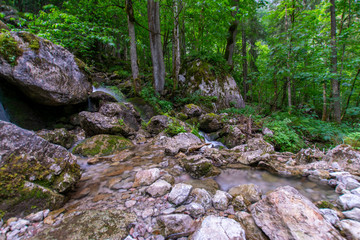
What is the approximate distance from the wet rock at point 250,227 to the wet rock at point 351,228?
78 centimetres

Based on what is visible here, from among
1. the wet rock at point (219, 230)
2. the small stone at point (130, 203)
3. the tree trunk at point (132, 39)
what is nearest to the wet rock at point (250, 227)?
the wet rock at point (219, 230)

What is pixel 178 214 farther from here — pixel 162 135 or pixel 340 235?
pixel 162 135

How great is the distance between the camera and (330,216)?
5.79 feet

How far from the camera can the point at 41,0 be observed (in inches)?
675

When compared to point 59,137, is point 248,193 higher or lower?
lower

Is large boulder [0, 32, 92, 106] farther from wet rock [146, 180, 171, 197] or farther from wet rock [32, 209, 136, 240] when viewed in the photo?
wet rock [146, 180, 171, 197]

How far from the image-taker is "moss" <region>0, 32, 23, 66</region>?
465 cm

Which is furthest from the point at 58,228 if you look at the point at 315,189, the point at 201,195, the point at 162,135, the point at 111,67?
the point at 111,67

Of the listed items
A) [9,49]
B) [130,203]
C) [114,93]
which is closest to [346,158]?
[130,203]

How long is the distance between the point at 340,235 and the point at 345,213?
1.76ft

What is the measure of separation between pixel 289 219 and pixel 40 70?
764 cm

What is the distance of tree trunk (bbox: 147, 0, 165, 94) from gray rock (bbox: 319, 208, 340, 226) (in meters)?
9.65

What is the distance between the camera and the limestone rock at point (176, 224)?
1668 mm

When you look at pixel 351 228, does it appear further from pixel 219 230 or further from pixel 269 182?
pixel 269 182
